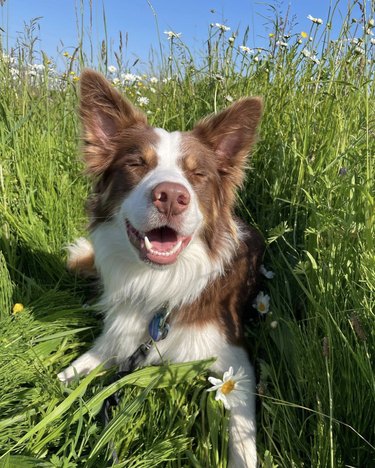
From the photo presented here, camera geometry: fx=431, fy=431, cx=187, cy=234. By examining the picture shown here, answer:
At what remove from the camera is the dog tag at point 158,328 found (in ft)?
7.83

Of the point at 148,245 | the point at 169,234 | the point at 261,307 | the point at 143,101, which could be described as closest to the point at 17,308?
the point at 148,245

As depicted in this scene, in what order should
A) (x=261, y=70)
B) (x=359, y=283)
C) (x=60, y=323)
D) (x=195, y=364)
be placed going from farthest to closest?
(x=261, y=70)
(x=60, y=323)
(x=195, y=364)
(x=359, y=283)

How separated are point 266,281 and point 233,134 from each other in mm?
967

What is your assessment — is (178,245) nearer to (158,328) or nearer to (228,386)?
(158,328)

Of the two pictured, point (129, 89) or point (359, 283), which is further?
point (129, 89)

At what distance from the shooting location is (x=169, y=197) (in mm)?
2100

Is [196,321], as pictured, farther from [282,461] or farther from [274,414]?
[282,461]

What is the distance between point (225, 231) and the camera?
270cm

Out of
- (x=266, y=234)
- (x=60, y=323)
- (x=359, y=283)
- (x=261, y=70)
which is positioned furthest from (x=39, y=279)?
(x=261, y=70)

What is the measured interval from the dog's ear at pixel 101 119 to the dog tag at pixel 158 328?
97 cm

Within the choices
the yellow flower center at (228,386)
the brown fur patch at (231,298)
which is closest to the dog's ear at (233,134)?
the brown fur patch at (231,298)

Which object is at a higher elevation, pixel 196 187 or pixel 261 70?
pixel 261 70

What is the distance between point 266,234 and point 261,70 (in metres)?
1.55

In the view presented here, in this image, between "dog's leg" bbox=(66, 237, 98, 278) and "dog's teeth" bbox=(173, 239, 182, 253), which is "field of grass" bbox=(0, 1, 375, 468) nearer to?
"dog's leg" bbox=(66, 237, 98, 278)
